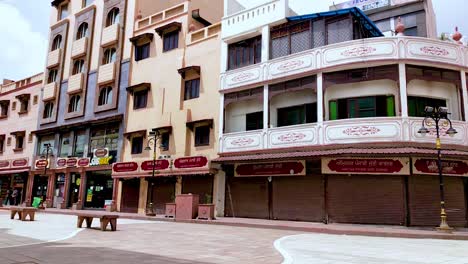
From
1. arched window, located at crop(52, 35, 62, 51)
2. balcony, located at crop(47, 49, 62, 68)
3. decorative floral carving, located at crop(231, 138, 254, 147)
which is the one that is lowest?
decorative floral carving, located at crop(231, 138, 254, 147)

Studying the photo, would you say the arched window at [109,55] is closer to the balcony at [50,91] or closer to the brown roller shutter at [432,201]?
the balcony at [50,91]

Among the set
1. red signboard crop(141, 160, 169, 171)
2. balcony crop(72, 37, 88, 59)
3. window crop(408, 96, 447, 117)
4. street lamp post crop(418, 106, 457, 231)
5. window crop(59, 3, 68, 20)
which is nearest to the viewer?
street lamp post crop(418, 106, 457, 231)

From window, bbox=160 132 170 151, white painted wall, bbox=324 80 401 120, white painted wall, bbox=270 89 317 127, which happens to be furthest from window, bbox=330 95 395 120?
window, bbox=160 132 170 151

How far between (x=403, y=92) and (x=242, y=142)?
28.3 ft

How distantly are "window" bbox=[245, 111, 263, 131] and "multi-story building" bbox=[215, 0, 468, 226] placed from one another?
7 cm

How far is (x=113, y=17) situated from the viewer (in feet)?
109

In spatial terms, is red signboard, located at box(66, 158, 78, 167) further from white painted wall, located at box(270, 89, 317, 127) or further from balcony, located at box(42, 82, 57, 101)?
white painted wall, located at box(270, 89, 317, 127)

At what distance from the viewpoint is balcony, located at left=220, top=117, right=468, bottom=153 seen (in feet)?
57.0

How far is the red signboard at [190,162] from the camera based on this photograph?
22.8 meters

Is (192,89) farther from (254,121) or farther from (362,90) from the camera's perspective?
(362,90)

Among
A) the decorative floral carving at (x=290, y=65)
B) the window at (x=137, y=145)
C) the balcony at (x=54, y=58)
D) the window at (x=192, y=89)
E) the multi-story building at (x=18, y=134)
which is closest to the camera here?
the decorative floral carving at (x=290, y=65)

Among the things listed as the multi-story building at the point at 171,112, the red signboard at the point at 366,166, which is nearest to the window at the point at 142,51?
the multi-story building at the point at 171,112

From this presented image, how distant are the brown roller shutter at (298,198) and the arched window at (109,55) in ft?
61.3

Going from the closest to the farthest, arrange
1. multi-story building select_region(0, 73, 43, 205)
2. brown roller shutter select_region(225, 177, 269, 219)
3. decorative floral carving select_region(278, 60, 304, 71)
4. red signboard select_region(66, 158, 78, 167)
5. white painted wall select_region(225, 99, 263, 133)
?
decorative floral carving select_region(278, 60, 304, 71) < brown roller shutter select_region(225, 177, 269, 219) < white painted wall select_region(225, 99, 263, 133) < red signboard select_region(66, 158, 78, 167) < multi-story building select_region(0, 73, 43, 205)
